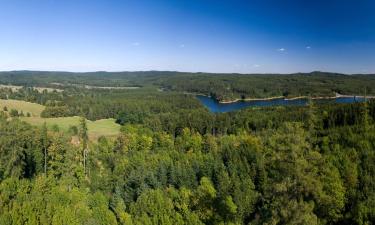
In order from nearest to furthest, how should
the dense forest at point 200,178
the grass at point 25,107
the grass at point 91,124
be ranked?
the dense forest at point 200,178
the grass at point 91,124
the grass at point 25,107

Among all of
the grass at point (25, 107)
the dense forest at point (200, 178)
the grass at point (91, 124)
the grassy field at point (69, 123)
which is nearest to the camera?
the dense forest at point (200, 178)

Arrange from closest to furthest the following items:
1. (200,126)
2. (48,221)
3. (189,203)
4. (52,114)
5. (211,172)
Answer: (48,221), (189,203), (211,172), (200,126), (52,114)

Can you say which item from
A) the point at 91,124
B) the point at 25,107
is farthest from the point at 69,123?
the point at 25,107

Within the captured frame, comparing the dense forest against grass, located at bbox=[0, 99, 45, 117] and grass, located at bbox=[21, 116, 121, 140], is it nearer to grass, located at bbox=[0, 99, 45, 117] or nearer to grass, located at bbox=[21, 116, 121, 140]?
grass, located at bbox=[21, 116, 121, 140]

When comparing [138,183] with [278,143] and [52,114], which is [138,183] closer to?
[278,143]

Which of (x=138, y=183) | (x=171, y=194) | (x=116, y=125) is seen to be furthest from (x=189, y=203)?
(x=116, y=125)

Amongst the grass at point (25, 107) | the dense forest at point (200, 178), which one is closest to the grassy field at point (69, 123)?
the grass at point (25, 107)

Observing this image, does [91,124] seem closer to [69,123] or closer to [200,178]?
[69,123]

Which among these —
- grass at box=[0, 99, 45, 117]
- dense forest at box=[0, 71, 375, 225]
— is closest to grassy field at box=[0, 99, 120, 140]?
grass at box=[0, 99, 45, 117]

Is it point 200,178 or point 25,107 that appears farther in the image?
point 25,107

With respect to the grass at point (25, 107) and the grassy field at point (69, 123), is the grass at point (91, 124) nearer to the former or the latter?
the grassy field at point (69, 123)

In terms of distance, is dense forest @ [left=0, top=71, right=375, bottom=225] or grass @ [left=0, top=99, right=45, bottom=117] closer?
dense forest @ [left=0, top=71, right=375, bottom=225]
